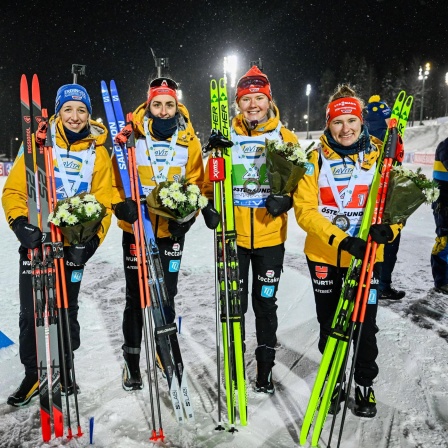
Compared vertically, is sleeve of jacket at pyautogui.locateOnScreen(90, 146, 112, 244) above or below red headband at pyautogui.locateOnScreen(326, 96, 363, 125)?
below

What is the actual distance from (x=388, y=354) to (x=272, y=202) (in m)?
2.14

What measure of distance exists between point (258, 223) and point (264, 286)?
1.70 feet

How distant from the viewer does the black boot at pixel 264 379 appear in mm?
3477

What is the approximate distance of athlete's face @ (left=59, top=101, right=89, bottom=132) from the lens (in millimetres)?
3203

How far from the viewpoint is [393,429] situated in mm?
3004

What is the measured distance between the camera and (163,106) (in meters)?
3.32

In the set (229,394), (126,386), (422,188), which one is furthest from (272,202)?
(126,386)

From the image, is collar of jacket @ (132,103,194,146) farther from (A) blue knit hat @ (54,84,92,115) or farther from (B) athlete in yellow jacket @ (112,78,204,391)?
(A) blue knit hat @ (54,84,92,115)

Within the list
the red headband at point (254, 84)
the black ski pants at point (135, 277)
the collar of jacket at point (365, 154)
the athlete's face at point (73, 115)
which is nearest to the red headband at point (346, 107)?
the collar of jacket at point (365, 154)

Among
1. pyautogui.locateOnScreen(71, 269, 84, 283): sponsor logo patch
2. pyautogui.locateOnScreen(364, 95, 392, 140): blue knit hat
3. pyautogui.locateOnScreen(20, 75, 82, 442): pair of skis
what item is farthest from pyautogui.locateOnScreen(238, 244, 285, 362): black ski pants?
pyautogui.locateOnScreen(364, 95, 392, 140): blue knit hat

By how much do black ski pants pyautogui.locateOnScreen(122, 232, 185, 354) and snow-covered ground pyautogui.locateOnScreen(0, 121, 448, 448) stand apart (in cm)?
46

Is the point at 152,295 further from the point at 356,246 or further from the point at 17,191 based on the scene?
the point at 356,246

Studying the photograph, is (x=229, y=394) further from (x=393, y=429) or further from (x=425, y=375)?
(x=425, y=375)

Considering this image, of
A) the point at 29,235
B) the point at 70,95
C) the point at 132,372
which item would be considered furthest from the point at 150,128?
the point at 132,372
